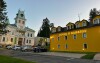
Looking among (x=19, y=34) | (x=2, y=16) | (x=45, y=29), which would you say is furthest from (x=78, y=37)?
(x=45, y=29)

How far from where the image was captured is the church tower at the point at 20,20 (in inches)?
3318

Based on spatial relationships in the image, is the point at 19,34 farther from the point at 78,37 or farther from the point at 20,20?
the point at 78,37

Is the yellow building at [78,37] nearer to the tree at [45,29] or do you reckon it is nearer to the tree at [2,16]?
the tree at [2,16]

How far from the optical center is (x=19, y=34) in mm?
84375

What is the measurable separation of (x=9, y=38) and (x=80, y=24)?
140 feet

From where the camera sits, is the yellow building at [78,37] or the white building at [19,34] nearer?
the yellow building at [78,37]

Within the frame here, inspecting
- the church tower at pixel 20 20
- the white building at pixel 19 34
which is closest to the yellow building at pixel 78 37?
the white building at pixel 19 34

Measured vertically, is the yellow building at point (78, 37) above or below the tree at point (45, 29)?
below

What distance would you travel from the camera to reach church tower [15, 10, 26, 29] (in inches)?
3318

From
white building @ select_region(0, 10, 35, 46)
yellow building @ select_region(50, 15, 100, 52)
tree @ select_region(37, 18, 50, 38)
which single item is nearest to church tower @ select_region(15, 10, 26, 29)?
white building @ select_region(0, 10, 35, 46)

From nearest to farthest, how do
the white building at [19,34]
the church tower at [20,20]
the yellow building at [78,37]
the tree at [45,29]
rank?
1. the yellow building at [78,37]
2. the white building at [19,34]
3. the church tower at [20,20]
4. the tree at [45,29]

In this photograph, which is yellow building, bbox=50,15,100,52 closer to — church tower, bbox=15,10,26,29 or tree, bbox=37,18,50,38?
church tower, bbox=15,10,26,29

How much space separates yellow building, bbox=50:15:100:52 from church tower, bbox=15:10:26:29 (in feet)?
100

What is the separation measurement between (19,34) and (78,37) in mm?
43632
